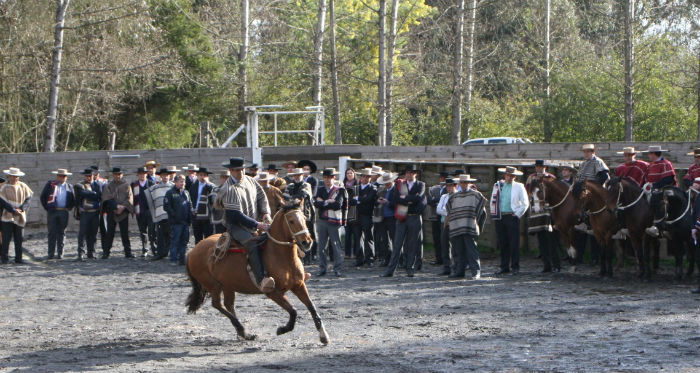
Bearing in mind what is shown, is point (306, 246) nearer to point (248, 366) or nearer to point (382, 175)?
point (248, 366)

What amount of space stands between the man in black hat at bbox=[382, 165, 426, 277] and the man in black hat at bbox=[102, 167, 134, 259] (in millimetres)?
6745

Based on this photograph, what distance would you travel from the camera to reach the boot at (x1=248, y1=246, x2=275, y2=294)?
1062 centimetres

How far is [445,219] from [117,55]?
65.5 feet

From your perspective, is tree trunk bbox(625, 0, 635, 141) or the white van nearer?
tree trunk bbox(625, 0, 635, 141)

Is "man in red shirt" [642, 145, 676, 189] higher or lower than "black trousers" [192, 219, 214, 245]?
higher

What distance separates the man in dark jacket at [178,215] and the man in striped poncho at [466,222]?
5.84m

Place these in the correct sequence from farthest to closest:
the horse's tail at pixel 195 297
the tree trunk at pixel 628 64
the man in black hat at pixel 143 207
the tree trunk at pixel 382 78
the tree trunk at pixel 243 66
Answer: the tree trunk at pixel 243 66
the tree trunk at pixel 382 78
the tree trunk at pixel 628 64
the man in black hat at pixel 143 207
the horse's tail at pixel 195 297

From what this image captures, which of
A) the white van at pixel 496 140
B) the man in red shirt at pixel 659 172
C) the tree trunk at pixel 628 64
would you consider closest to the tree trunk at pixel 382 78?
the white van at pixel 496 140

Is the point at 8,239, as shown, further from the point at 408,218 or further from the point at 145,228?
the point at 408,218

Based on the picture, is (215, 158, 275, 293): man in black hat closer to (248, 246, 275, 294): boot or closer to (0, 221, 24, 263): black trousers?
(248, 246, 275, 294): boot

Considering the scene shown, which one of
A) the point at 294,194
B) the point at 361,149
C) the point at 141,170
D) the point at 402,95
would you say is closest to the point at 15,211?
the point at 141,170

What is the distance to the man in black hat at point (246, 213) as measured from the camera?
1081 centimetres

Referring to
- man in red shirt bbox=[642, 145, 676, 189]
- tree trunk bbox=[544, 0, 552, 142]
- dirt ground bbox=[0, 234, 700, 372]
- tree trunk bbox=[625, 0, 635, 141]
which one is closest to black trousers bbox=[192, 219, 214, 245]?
dirt ground bbox=[0, 234, 700, 372]

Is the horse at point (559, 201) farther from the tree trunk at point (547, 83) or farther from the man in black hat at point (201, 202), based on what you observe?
the tree trunk at point (547, 83)
